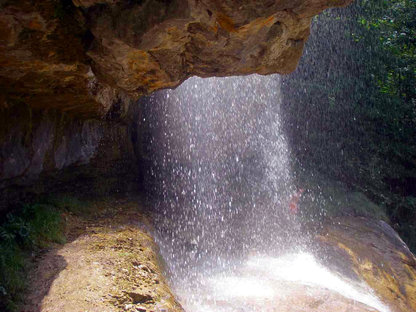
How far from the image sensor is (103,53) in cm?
311

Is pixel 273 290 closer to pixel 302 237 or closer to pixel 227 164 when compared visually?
pixel 302 237

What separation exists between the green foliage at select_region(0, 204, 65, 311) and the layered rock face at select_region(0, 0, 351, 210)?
472 millimetres

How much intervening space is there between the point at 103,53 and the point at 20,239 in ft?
7.06

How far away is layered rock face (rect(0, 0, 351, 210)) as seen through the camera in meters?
2.71

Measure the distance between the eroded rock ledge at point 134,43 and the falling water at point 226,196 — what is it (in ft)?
9.01

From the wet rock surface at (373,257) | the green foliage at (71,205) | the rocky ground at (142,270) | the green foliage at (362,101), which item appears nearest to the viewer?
the rocky ground at (142,270)

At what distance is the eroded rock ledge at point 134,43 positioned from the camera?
2.68 metres

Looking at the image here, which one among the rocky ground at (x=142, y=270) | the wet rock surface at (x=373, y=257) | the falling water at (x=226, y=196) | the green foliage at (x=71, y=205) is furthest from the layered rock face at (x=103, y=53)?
the wet rock surface at (x=373, y=257)

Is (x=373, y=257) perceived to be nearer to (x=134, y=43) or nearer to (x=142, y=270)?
(x=142, y=270)

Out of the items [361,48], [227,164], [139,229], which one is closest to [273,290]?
[139,229]

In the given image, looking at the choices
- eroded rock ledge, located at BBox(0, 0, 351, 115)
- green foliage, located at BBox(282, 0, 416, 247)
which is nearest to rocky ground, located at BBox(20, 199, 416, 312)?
eroded rock ledge, located at BBox(0, 0, 351, 115)

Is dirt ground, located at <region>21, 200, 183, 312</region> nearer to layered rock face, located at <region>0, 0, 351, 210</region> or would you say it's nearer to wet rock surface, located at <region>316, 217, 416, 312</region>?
layered rock face, located at <region>0, 0, 351, 210</region>

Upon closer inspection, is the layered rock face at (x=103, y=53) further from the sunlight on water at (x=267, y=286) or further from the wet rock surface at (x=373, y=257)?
the wet rock surface at (x=373, y=257)

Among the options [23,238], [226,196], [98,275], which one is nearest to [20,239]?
[23,238]
